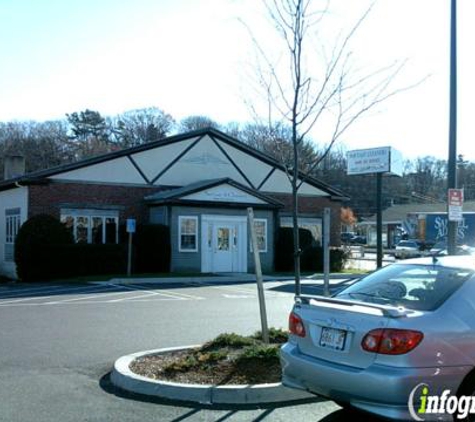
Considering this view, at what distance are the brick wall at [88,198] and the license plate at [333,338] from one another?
2315cm

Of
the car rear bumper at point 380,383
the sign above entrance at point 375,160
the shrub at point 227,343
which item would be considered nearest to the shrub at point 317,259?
the sign above entrance at point 375,160

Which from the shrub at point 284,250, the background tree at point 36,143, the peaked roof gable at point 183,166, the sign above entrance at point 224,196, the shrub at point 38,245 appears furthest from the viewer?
the background tree at point 36,143

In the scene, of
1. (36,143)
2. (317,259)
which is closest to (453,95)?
(317,259)

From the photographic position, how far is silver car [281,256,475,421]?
16.4 ft

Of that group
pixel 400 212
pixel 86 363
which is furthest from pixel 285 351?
pixel 400 212

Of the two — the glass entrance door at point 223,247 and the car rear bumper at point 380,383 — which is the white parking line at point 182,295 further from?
the car rear bumper at point 380,383

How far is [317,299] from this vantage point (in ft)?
20.0

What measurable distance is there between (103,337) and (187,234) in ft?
57.9

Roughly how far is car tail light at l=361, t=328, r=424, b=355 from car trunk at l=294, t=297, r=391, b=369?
6 cm

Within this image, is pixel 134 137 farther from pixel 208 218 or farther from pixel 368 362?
pixel 368 362

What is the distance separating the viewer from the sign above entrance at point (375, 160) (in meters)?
22.2

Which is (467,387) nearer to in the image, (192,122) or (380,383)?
(380,383)

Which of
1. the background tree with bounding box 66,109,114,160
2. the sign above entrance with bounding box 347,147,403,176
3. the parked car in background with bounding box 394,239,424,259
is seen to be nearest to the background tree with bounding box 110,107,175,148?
the background tree with bounding box 66,109,114,160

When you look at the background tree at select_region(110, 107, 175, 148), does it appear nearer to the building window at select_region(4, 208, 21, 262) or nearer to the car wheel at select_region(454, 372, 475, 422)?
the building window at select_region(4, 208, 21, 262)
